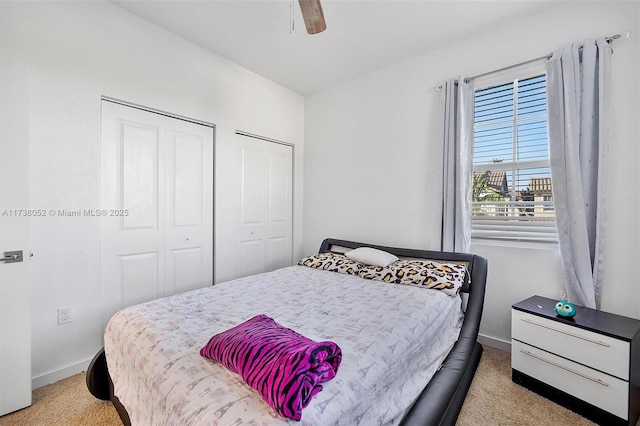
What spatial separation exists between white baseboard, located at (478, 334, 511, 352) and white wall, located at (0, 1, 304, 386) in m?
3.18

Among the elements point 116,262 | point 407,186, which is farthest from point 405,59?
point 116,262

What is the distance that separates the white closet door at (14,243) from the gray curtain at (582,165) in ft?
11.7

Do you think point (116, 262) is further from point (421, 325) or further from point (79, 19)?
point (421, 325)

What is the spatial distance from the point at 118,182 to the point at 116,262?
646mm

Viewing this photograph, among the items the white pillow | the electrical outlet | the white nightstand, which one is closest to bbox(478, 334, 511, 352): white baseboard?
the white nightstand

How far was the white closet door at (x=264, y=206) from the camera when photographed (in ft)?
10.8

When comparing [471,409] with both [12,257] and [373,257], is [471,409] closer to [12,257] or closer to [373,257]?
[373,257]

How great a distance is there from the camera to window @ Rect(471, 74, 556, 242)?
2326 mm

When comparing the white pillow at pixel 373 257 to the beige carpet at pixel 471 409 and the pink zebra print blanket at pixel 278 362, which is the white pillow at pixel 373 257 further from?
the pink zebra print blanket at pixel 278 362

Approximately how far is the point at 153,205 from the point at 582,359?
128 inches

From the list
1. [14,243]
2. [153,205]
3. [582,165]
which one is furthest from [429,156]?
[14,243]

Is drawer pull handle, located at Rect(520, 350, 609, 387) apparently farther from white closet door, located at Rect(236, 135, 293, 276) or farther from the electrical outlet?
the electrical outlet

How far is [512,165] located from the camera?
2.47 m

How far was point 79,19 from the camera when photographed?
2090mm
